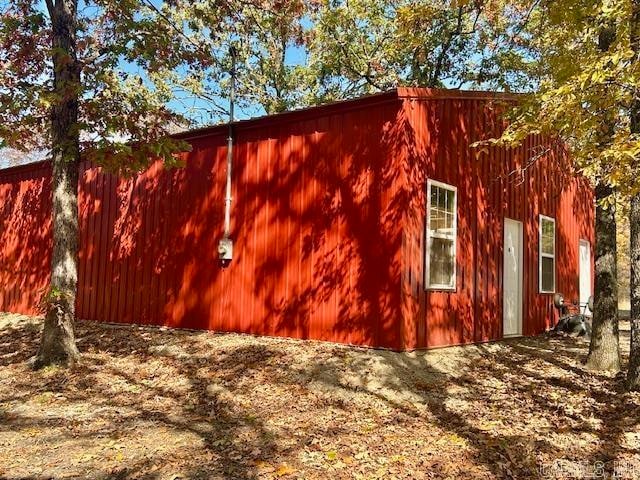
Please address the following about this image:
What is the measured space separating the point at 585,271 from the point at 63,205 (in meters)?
12.3

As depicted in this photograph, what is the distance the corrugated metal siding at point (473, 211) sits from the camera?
7449mm

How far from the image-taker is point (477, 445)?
4441 mm

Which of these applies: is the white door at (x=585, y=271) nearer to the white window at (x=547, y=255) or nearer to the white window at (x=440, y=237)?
the white window at (x=547, y=255)

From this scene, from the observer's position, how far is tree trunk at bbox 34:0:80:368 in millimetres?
7152

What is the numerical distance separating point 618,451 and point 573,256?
9.49 metres

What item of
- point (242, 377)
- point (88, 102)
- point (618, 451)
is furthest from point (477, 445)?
point (88, 102)

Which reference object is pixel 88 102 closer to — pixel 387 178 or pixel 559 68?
pixel 387 178

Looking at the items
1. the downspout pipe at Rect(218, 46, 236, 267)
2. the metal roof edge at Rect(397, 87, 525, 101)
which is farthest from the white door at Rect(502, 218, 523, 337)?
the downspout pipe at Rect(218, 46, 236, 267)

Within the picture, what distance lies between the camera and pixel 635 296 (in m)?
5.98

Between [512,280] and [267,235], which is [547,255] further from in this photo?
[267,235]

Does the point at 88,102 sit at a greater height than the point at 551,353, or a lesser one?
greater

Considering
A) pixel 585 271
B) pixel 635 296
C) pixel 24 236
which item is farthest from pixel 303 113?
pixel 585 271

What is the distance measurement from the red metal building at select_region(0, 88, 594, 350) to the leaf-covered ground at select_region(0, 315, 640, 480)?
67 cm

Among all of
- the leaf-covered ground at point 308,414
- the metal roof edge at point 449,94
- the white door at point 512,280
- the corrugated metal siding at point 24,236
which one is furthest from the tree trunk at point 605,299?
the corrugated metal siding at point 24,236
